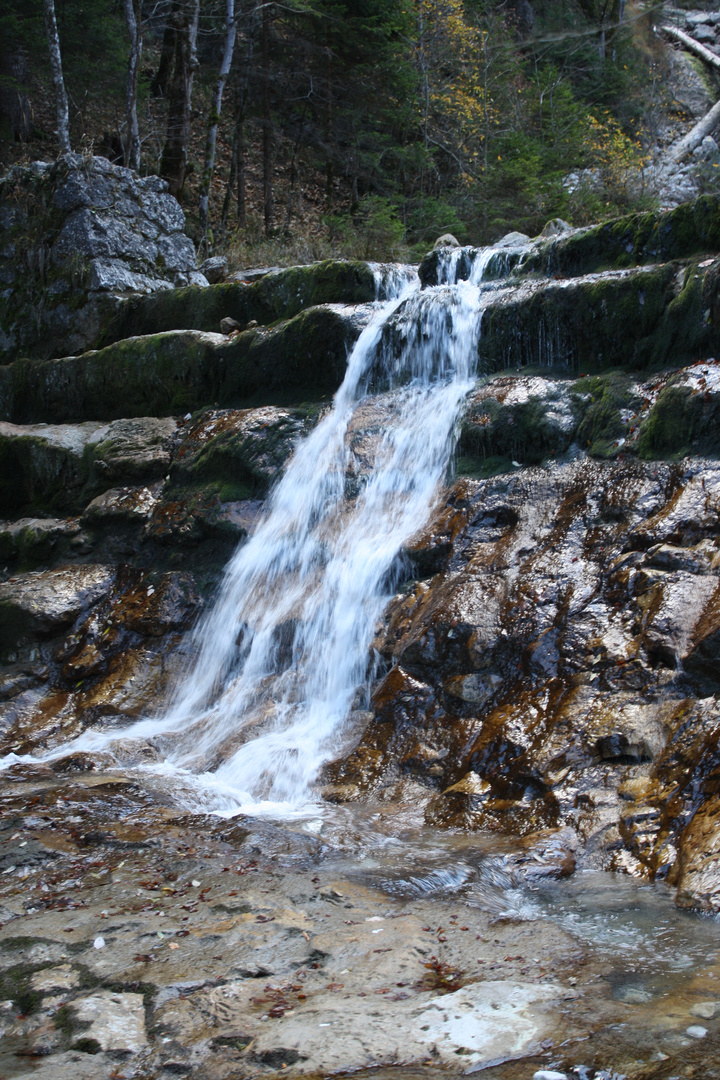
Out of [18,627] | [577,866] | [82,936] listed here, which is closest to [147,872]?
[82,936]

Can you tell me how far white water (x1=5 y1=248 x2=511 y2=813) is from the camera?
247 inches

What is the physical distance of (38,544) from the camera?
9344mm

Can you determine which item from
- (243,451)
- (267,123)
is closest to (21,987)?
(243,451)

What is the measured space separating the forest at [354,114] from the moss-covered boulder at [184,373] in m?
5.20

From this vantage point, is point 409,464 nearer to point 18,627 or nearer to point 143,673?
point 143,673

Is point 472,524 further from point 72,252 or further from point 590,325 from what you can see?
point 72,252

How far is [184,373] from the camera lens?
34.8 ft

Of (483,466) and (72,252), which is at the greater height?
(72,252)

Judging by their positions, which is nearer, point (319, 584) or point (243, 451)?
point (319, 584)

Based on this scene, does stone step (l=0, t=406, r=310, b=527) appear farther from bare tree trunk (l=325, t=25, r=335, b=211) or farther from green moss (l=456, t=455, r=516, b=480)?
bare tree trunk (l=325, t=25, r=335, b=211)

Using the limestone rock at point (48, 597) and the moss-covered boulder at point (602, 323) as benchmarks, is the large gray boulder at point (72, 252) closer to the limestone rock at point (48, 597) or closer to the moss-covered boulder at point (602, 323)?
the limestone rock at point (48, 597)

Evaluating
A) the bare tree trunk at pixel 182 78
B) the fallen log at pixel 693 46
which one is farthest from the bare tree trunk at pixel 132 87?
the fallen log at pixel 693 46

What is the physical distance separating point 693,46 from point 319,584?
24582 mm

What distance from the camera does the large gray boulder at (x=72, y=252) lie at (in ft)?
39.8
